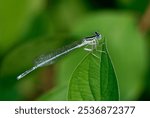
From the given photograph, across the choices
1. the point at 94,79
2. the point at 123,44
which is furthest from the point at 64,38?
the point at 94,79

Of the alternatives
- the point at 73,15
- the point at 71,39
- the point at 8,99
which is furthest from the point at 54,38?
the point at 8,99

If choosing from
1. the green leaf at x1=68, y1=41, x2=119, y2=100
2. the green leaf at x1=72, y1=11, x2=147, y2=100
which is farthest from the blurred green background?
the green leaf at x1=68, y1=41, x2=119, y2=100

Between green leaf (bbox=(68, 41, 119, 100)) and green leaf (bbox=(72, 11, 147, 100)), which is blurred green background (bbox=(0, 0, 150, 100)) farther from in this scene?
green leaf (bbox=(68, 41, 119, 100))

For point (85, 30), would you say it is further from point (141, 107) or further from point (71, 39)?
point (141, 107)

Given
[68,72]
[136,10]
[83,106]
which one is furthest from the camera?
[136,10]

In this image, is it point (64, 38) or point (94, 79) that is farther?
point (64, 38)

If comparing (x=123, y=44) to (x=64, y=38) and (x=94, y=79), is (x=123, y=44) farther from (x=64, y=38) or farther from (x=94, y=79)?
(x=94, y=79)

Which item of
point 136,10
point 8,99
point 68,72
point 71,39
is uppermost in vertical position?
point 136,10
